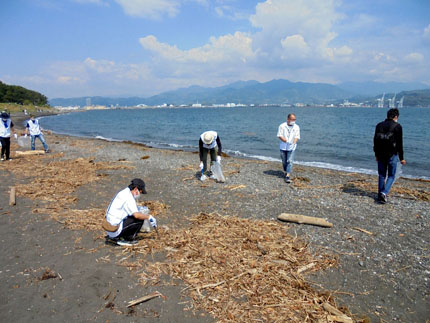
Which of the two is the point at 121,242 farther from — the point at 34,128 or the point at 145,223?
the point at 34,128

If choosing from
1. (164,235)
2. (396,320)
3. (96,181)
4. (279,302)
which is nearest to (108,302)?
(164,235)

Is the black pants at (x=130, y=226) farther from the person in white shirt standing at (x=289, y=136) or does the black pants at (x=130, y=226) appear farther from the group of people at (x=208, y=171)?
the person in white shirt standing at (x=289, y=136)

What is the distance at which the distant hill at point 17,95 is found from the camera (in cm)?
9575

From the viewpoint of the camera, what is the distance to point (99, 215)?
770cm

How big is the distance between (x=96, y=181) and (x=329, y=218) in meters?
9.26

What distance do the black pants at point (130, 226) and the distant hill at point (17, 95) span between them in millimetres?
116516

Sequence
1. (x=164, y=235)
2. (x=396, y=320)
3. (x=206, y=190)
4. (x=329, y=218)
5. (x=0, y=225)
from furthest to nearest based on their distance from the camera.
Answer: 1. (x=206, y=190)
2. (x=329, y=218)
3. (x=0, y=225)
4. (x=164, y=235)
5. (x=396, y=320)

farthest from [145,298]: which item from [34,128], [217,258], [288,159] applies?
[34,128]

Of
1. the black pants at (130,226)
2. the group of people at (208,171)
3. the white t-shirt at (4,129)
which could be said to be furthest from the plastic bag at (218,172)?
the white t-shirt at (4,129)

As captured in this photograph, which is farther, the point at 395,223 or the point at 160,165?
the point at 160,165

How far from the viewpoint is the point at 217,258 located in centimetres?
543

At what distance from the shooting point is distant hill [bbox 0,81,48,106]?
314ft

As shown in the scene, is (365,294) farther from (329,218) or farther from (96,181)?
(96,181)

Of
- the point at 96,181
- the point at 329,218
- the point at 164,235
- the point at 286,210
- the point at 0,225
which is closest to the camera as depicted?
the point at 164,235
